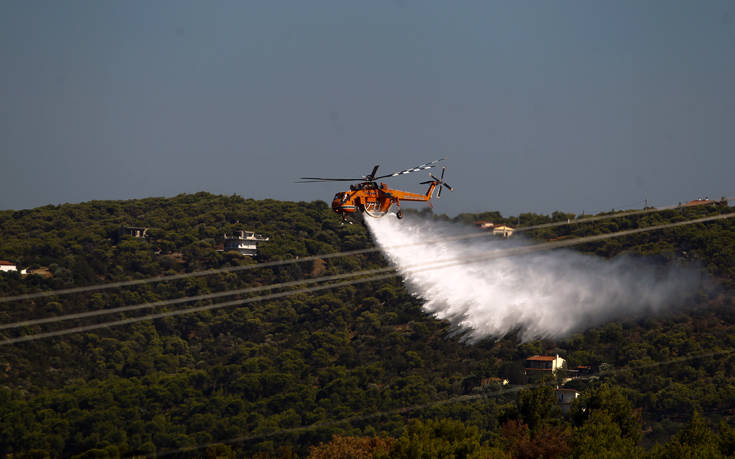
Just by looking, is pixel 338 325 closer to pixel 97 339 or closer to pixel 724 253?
pixel 97 339

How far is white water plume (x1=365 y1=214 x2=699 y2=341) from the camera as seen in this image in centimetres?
9800

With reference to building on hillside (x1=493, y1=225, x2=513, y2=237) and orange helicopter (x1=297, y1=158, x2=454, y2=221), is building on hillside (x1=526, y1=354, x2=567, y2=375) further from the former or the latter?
orange helicopter (x1=297, y1=158, x2=454, y2=221)

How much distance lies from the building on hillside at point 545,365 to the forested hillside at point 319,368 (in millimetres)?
1582

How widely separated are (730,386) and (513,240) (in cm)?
2978

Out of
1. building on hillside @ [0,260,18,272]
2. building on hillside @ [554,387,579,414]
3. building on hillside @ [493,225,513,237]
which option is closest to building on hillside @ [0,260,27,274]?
building on hillside @ [0,260,18,272]

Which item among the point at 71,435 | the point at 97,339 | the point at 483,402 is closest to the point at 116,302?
the point at 97,339

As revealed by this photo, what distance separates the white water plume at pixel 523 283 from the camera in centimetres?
9800

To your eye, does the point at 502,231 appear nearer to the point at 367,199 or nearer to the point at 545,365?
the point at 545,365

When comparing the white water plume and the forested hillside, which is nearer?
the white water plume

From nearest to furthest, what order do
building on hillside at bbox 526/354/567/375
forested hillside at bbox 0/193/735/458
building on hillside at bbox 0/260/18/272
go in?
forested hillside at bbox 0/193/735/458 < building on hillside at bbox 526/354/567/375 < building on hillside at bbox 0/260/18/272

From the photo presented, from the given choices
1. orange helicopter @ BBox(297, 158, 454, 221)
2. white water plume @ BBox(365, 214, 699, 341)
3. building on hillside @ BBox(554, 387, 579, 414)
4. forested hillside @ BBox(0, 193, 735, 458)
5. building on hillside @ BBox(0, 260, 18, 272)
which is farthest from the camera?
building on hillside @ BBox(0, 260, 18, 272)

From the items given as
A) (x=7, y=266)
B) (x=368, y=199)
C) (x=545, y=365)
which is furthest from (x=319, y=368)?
(x=368, y=199)

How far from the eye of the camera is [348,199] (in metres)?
59.2

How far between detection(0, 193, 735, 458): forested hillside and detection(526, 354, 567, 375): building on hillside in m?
1.58
